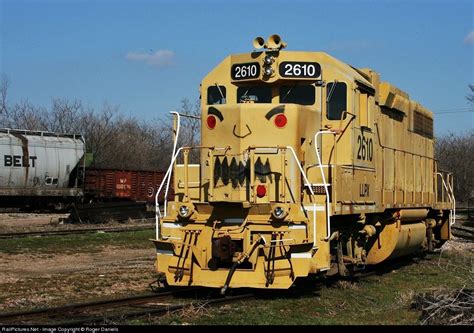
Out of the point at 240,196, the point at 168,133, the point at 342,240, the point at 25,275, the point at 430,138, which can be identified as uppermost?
the point at 168,133

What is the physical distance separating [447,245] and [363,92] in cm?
→ 1106

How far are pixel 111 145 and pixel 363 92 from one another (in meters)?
43.4

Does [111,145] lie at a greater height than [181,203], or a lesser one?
greater

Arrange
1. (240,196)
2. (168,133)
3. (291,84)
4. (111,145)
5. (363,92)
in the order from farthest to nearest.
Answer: (168,133)
(111,145)
(363,92)
(291,84)
(240,196)

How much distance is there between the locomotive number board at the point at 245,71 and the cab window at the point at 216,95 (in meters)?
0.43

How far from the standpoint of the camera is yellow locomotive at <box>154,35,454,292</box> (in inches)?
370

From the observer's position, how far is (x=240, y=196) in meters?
9.66

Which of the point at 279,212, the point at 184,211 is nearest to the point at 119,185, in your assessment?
the point at 184,211

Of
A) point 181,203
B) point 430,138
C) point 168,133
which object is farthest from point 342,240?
point 168,133

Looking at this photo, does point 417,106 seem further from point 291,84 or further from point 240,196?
point 240,196

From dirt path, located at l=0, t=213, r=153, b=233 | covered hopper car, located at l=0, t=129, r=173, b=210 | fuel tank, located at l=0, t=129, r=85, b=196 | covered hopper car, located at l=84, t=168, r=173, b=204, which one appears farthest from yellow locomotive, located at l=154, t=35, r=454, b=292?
covered hopper car, located at l=84, t=168, r=173, b=204

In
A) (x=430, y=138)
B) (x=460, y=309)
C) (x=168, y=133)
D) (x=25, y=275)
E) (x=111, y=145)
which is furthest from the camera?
(x=168, y=133)

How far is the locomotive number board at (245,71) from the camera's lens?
10.6 metres

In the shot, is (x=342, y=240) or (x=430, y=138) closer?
(x=342, y=240)
